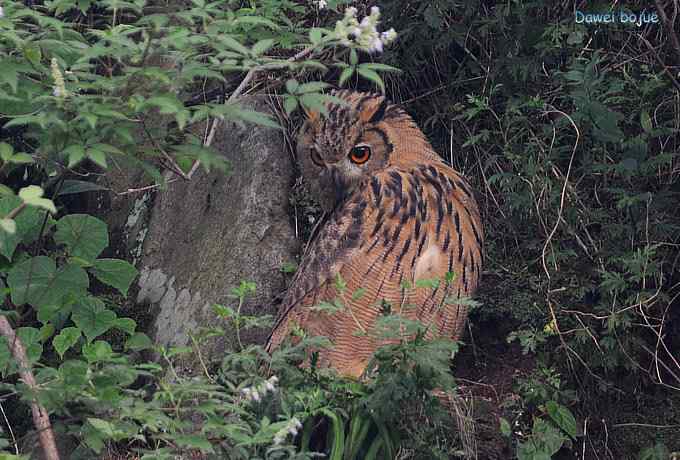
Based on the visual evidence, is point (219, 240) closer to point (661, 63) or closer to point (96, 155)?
point (661, 63)

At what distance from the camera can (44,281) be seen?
3400mm

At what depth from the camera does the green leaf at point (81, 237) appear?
11.6ft

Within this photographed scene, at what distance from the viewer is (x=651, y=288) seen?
3.47m

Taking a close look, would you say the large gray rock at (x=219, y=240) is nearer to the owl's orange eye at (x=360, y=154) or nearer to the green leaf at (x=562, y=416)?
the owl's orange eye at (x=360, y=154)

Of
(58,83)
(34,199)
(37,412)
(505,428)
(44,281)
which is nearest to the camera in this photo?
(34,199)

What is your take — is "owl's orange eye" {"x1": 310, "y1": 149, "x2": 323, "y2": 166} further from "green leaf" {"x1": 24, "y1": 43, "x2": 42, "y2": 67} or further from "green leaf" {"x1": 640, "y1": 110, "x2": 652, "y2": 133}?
"green leaf" {"x1": 24, "y1": 43, "x2": 42, "y2": 67}

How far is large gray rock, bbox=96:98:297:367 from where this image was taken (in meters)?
4.17

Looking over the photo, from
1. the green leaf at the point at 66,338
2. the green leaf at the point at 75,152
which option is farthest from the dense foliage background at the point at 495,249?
the green leaf at the point at 75,152

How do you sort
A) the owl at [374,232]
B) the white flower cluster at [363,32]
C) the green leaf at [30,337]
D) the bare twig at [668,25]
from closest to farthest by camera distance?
the white flower cluster at [363,32]
the green leaf at [30,337]
the bare twig at [668,25]
the owl at [374,232]

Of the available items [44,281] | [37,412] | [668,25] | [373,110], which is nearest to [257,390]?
[37,412]

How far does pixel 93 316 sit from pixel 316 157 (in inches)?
45.1

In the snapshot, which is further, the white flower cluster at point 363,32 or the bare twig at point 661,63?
the bare twig at point 661,63

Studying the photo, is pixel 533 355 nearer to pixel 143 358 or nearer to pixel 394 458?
pixel 394 458

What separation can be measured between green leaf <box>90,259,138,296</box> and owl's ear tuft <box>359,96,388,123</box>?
3.72 feet
